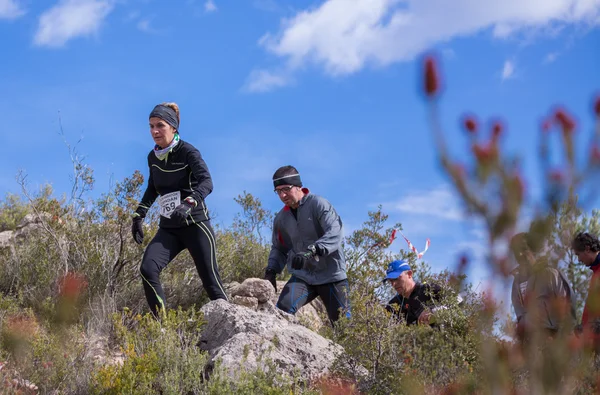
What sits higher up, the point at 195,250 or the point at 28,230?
the point at 28,230

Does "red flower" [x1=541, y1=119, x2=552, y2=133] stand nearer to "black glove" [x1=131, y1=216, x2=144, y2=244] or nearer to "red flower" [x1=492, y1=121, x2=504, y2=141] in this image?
"red flower" [x1=492, y1=121, x2=504, y2=141]

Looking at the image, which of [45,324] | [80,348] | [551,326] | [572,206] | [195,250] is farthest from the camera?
[45,324]

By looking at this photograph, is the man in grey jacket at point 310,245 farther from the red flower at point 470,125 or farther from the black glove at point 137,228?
the red flower at point 470,125

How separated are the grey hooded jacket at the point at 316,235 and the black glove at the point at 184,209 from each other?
112cm

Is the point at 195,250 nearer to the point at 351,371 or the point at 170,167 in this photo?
Answer: the point at 170,167

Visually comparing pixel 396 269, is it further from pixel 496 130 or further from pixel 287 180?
pixel 496 130

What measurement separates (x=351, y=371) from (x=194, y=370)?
1051 millimetres

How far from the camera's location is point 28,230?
1006 cm

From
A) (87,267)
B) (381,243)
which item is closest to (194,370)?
(87,267)

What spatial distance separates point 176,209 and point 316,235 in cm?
139

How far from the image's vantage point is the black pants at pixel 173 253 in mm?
5891

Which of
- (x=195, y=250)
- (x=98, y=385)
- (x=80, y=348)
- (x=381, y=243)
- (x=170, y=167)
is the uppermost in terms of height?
(x=381, y=243)

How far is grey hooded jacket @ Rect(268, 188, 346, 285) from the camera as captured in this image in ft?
20.7

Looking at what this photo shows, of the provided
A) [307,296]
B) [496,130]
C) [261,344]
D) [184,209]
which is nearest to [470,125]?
[496,130]
